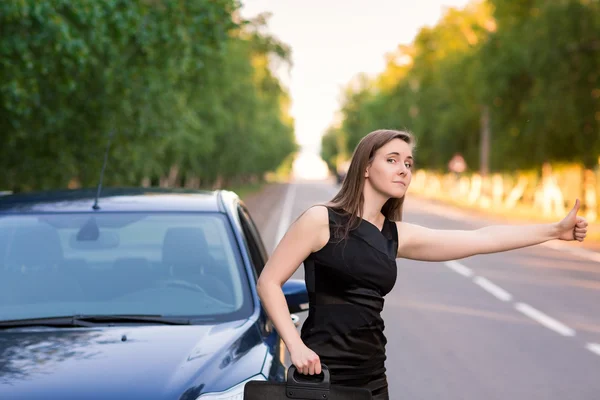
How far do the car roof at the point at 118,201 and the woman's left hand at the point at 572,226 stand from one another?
1.93 metres

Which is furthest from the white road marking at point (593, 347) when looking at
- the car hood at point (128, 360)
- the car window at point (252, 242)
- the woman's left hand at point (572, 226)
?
→ the woman's left hand at point (572, 226)

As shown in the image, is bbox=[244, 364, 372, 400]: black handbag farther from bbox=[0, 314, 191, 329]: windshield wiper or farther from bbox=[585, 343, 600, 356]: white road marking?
bbox=[585, 343, 600, 356]: white road marking

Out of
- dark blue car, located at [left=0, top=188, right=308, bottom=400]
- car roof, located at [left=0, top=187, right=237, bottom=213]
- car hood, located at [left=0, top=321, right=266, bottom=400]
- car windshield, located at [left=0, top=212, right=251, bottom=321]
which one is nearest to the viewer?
car hood, located at [left=0, top=321, right=266, bottom=400]

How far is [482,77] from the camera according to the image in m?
35.1

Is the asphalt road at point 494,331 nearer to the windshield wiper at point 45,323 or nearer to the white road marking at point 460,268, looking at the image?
the white road marking at point 460,268

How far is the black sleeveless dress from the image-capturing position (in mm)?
3207

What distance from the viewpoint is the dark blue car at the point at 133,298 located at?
11.8ft

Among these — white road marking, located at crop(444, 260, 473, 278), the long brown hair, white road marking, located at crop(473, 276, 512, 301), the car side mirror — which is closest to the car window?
the car side mirror

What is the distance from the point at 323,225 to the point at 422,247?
0.47m

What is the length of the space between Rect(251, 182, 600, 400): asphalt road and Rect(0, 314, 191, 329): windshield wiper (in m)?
3.49

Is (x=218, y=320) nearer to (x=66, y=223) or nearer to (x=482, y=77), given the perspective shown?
(x=66, y=223)

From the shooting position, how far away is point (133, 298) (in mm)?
4566

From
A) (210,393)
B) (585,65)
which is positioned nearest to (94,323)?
(210,393)

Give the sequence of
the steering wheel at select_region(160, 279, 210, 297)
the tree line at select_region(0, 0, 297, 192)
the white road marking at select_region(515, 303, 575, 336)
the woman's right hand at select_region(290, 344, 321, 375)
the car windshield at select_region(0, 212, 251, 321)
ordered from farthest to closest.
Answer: the tree line at select_region(0, 0, 297, 192) → the white road marking at select_region(515, 303, 575, 336) → the steering wheel at select_region(160, 279, 210, 297) → the car windshield at select_region(0, 212, 251, 321) → the woman's right hand at select_region(290, 344, 321, 375)
